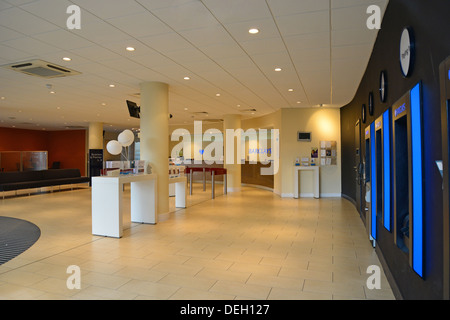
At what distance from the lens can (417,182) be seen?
232cm

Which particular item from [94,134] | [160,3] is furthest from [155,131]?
[94,134]

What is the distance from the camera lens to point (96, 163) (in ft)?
52.3

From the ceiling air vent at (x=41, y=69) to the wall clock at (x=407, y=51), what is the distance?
5616 millimetres

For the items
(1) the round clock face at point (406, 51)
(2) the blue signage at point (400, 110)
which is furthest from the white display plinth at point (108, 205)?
(1) the round clock face at point (406, 51)

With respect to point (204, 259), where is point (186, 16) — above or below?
above

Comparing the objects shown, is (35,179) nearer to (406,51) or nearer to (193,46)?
(193,46)

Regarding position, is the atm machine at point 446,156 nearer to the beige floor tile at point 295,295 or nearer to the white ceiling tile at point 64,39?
the beige floor tile at point 295,295

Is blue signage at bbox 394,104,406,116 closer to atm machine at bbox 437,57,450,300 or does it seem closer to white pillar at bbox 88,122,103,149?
atm machine at bbox 437,57,450,300

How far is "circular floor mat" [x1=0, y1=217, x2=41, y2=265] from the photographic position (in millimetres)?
4906

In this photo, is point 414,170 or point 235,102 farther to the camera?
point 235,102

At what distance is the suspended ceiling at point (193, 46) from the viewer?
12.1ft

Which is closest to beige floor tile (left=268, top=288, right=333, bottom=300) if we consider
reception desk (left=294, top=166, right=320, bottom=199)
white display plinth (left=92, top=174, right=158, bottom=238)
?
white display plinth (left=92, top=174, right=158, bottom=238)

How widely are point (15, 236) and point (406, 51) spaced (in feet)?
22.4
